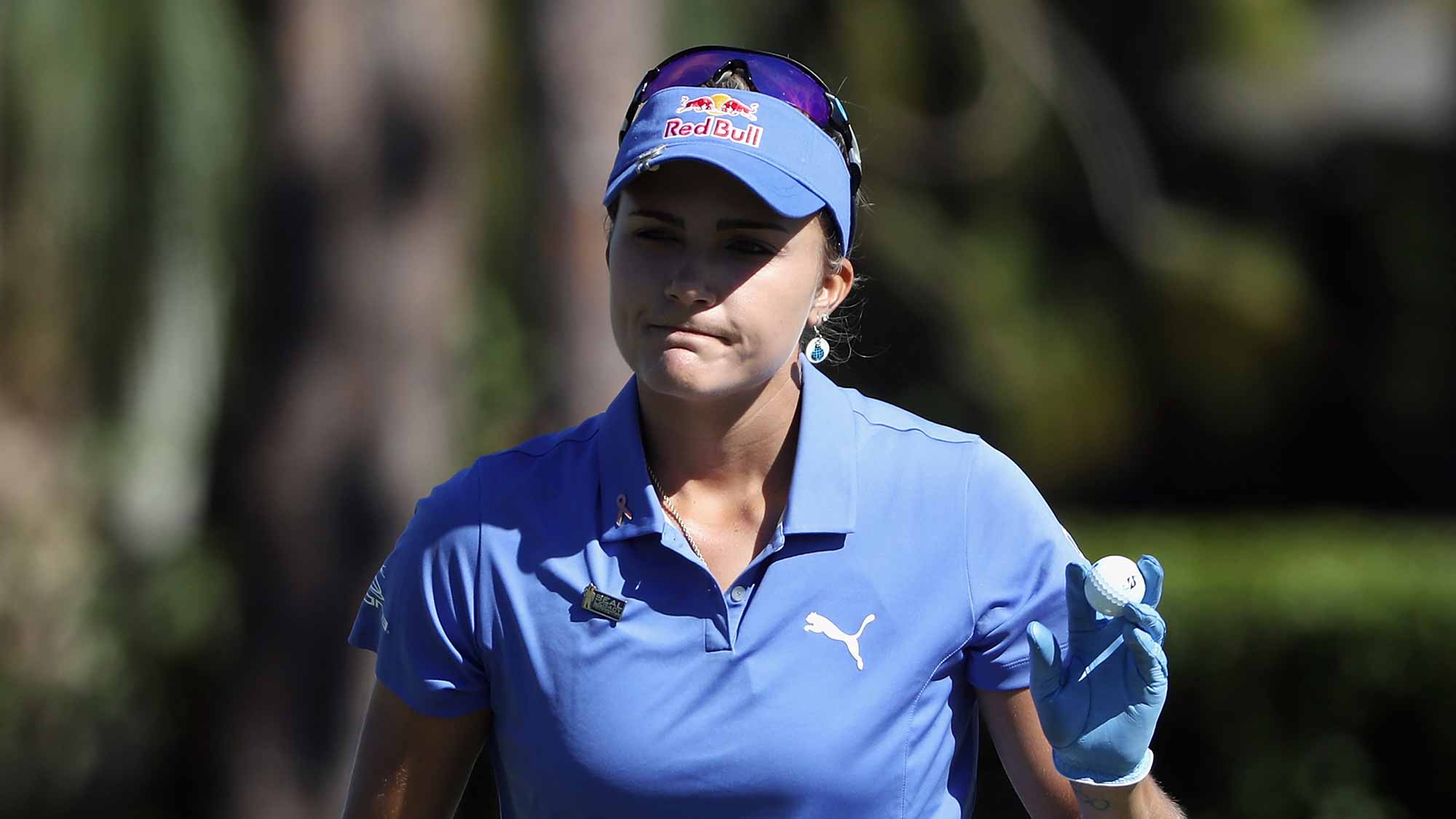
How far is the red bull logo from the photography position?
92.6 inches

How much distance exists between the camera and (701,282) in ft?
7.53

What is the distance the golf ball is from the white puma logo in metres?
0.29

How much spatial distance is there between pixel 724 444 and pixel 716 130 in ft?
1.41

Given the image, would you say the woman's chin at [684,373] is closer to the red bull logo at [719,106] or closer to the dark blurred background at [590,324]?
the red bull logo at [719,106]

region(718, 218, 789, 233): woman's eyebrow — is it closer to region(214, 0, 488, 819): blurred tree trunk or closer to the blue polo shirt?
the blue polo shirt

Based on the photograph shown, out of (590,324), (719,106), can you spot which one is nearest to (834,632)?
(719,106)

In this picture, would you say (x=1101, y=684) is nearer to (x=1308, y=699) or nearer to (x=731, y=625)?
(x=731, y=625)

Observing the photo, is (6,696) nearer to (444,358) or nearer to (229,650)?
(229,650)

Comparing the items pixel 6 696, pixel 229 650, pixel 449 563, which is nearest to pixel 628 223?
pixel 449 563

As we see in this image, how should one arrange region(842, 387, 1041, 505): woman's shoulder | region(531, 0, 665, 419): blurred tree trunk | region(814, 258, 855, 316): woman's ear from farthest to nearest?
region(531, 0, 665, 419): blurred tree trunk → region(814, 258, 855, 316): woman's ear → region(842, 387, 1041, 505): woman's shoulder

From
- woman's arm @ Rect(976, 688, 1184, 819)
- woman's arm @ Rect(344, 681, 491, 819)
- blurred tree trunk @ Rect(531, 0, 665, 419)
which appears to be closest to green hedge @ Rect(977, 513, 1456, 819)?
blurred tree trunk @ Rect(531, 0, 665, 419)

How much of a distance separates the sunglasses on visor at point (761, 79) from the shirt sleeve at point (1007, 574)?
0.48m

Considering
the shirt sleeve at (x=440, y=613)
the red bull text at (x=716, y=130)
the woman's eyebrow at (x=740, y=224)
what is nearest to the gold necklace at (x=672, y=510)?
the shirt sleeve at (x=440, y=613)

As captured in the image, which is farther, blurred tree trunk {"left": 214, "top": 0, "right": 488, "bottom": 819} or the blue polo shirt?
blurred tree trunk {"left": 214, "top": 0, "right": 488, "bottom": 819}
